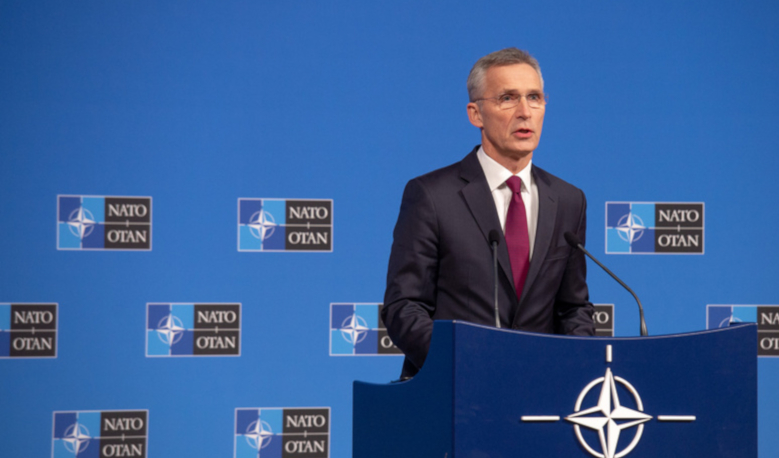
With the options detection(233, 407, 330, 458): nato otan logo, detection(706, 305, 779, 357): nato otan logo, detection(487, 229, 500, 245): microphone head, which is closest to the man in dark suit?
detection(487, 229, 500, 245): microphone head

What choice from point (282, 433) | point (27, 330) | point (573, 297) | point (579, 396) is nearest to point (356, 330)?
point (282, 433)

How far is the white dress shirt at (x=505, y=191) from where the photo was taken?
1769mm

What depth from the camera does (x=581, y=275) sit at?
1833 millimetres

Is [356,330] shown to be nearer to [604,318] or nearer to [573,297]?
[604,318]

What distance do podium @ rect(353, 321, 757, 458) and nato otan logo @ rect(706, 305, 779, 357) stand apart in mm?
2096

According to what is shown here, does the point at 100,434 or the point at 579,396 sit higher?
the point at 579,396

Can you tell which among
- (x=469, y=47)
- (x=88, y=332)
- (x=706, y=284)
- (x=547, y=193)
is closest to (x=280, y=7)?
(x=469, y=47)

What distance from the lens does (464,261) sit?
169cm

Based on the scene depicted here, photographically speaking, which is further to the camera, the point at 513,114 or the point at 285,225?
the point at 285,225

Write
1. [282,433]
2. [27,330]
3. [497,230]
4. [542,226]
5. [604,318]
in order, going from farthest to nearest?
[604,318]
[282,433]
[27,330]
[542,226]
[497,230]

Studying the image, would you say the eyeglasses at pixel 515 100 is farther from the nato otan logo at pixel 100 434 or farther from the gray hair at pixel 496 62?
the nato otan logo at pixel 100 434

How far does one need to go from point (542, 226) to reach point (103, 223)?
1.90 metres

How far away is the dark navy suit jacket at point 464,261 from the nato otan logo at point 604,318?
1463mm

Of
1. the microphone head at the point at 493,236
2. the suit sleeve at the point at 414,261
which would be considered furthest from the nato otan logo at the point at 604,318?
the microphone head at the point at 493,236
